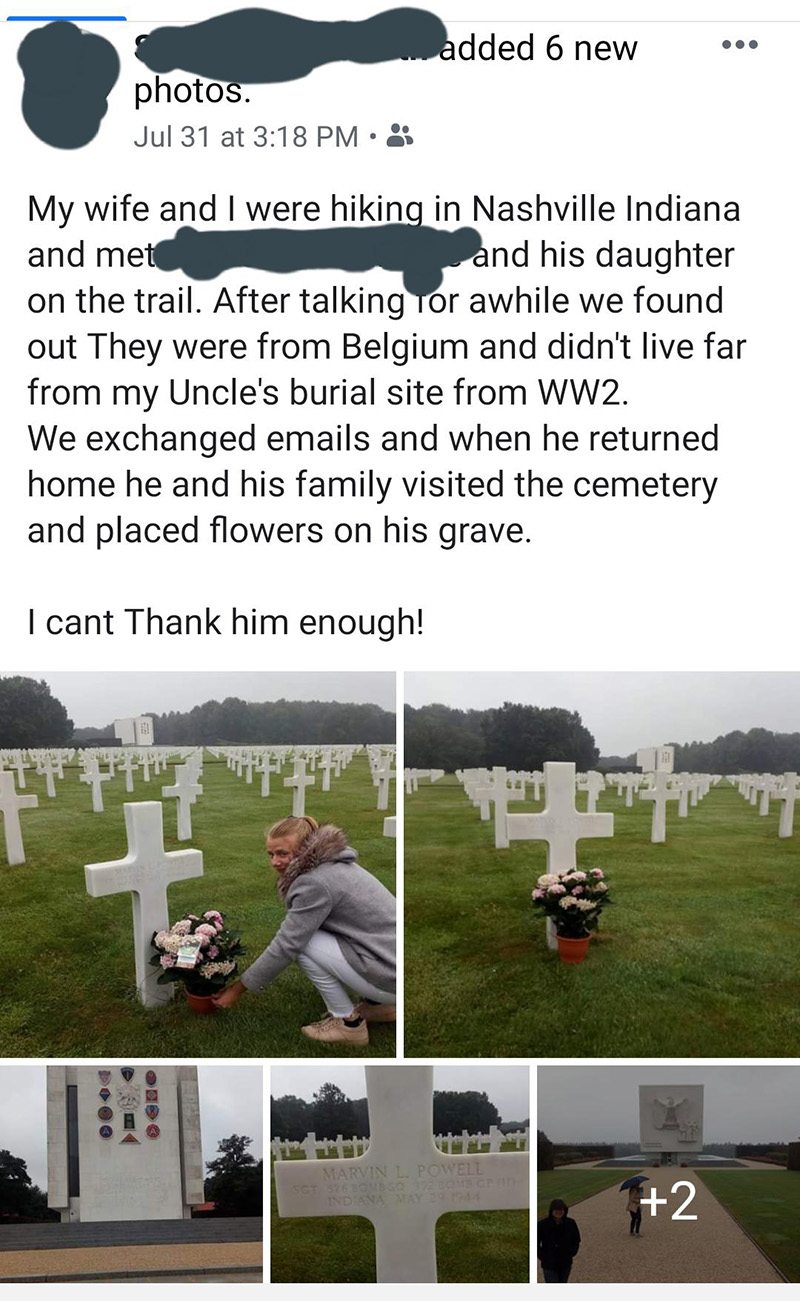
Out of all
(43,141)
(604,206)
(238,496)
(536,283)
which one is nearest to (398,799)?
(238,496)

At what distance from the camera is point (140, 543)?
3551mm

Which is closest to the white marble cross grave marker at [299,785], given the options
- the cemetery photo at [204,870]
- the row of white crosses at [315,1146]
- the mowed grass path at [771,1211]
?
the cemetery photo at [204,870]

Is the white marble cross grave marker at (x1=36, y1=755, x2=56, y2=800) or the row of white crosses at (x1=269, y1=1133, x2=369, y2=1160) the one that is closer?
the row of white crosses at (x1=269, y1=1133, x2=369, y2=1160)

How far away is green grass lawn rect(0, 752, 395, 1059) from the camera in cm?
351

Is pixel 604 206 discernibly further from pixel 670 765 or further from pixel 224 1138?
pixel 224 1138

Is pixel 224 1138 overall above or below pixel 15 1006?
below

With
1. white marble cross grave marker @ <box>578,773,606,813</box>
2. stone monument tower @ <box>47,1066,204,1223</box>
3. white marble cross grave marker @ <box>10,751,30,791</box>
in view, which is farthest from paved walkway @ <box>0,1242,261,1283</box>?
white marble cross grave marker @ <box>578,773,606,813</box>

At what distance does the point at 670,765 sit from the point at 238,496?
2019 millimetres

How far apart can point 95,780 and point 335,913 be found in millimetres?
1119

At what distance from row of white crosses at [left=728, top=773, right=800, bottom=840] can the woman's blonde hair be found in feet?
5.56

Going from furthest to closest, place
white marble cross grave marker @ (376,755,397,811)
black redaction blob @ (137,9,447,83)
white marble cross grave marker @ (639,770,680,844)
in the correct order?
white marble cross grave marker @ (639,770,680,844)
white marble cross grave marker @ (376,755,397,811)
black redaction blob @ (137,9,447,83)

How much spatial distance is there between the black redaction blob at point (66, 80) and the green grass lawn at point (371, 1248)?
4.15m

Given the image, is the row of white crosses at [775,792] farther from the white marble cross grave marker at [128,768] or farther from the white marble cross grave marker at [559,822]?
the white marble cross grave marker at [128,768]

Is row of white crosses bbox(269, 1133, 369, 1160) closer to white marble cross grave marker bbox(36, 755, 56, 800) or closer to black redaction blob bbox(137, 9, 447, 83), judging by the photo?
white marble cross grave marker bbox(36, 755, 56, 800)
